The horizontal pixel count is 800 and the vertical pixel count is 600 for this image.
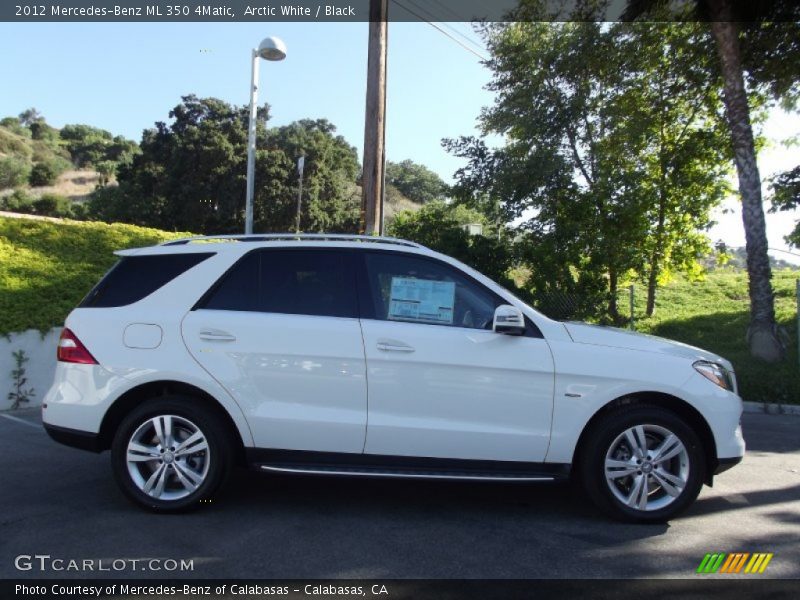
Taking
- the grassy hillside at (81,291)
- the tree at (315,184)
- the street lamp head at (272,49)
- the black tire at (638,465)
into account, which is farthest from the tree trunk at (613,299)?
the tree at (315,184)

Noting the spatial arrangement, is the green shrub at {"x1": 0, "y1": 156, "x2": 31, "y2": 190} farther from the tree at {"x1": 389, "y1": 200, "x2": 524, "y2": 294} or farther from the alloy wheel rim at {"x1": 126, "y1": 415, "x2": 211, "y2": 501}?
the alloy wheel rim at {"x1": 126, "y1": 415, "x2": 211, "y2": 501}

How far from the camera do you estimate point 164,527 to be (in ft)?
13.2

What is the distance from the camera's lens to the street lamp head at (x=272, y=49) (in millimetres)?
10633

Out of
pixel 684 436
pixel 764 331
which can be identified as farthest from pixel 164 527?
pixel 764 331

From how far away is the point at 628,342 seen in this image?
14.2 feet

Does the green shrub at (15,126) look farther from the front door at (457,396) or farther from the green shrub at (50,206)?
the front door at (457,396)

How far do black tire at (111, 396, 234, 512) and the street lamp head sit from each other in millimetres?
8094

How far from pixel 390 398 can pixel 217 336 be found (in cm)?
122

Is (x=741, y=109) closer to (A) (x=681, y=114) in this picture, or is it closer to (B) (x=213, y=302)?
(A) (x=681, y=114)

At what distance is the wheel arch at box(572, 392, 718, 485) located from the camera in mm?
4266

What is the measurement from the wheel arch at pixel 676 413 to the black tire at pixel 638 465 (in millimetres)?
33

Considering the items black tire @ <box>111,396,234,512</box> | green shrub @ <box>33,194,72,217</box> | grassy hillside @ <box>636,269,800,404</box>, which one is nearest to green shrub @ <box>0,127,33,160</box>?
green shrub @ <box>33,194,72,217</box>

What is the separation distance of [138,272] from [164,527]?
1731 millimetres

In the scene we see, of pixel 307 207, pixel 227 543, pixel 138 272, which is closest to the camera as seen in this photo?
pixel 227 543
